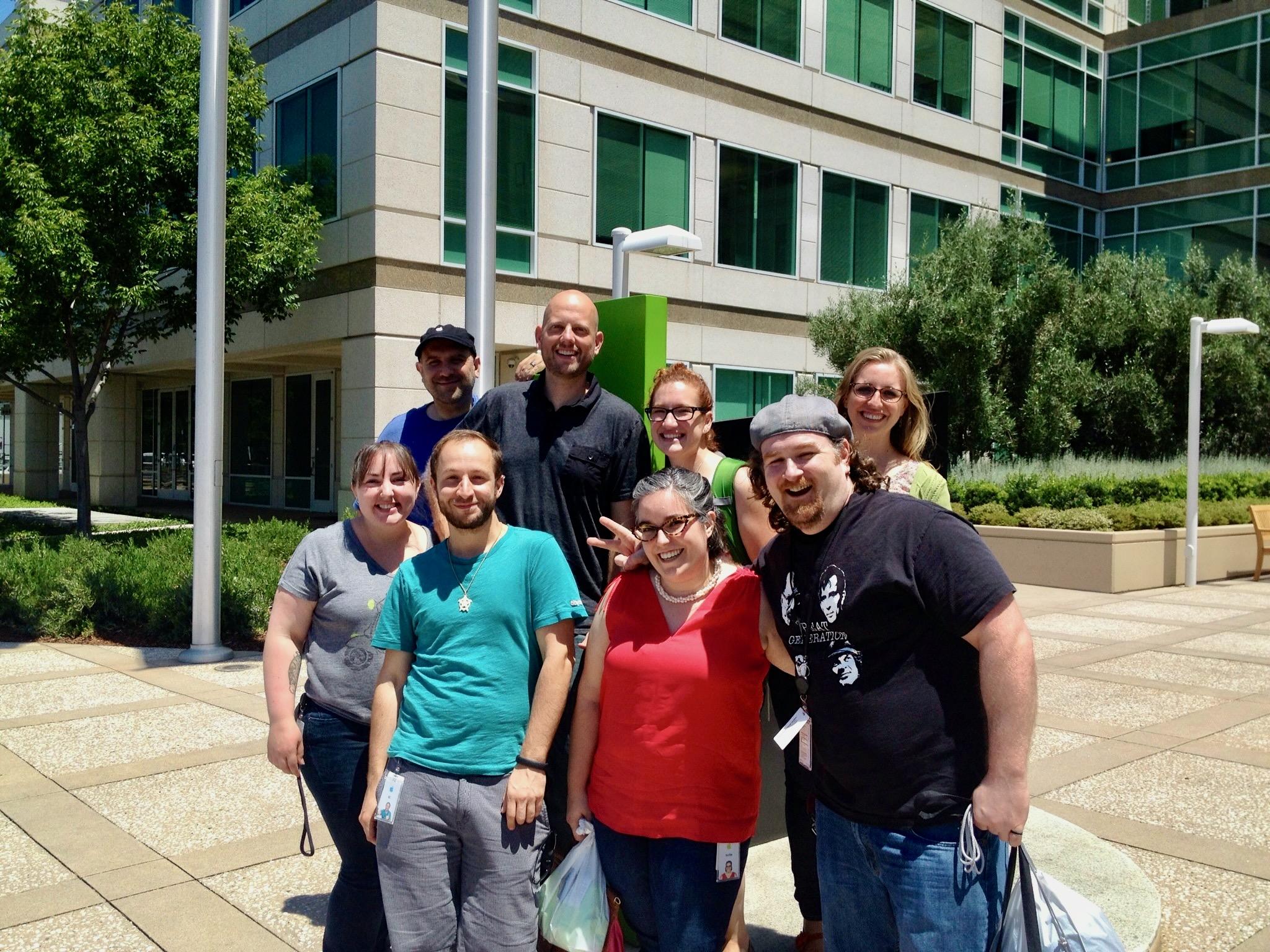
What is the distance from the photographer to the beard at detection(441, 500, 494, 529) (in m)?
2.94

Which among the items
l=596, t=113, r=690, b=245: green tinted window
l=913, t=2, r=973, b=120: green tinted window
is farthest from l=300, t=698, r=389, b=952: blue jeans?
l=913, t=2, r=973, b=120: green tinted window

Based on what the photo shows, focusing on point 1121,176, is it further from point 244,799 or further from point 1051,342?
point 244,799

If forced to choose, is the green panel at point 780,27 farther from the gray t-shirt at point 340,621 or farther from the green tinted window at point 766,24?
the gray t-shirt at point 340,621

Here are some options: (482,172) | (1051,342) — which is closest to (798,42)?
(1051,342)

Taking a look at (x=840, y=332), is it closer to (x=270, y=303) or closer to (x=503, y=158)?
(x=503, y=158)

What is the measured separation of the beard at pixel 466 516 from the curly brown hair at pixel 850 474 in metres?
0.75

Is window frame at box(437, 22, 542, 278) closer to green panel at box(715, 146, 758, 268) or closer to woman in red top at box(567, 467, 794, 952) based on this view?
green panel at box(715, 146, 758, 268)

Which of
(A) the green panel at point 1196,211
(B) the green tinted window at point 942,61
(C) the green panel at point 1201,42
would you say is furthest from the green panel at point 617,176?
(C) the green panel at point 1201,42

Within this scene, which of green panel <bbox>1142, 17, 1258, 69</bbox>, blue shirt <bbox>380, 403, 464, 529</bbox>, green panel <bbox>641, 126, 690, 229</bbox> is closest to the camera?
blue shirt <bbox>380, 403, 464, 529</bbox>

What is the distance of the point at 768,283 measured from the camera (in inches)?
790

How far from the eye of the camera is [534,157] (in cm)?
1659

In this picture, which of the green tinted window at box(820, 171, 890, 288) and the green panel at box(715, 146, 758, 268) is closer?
the green panel at box(715, 146, 758, 268)

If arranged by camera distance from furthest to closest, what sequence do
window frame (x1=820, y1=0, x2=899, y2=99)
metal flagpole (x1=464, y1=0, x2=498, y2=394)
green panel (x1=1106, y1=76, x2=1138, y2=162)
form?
1. green panel (x1=1106, y1=76, x2=1138, y2=162)
2. window frame (x1=820, y1=0, x2=899, y2=99)
3. metal flagpole (x1=464, y1=0, x2=498, y2=394)

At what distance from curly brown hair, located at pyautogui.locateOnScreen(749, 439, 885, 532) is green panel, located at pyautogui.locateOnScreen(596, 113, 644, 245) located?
1522 centimetres
